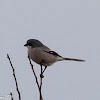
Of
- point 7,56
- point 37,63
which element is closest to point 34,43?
point 37,63

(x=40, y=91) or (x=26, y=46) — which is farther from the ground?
(x=26, y=46)

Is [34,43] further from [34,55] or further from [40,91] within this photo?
[40,91]

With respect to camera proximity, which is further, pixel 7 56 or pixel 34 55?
pixel 34 55

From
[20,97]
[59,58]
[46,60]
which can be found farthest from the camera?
[59,58]

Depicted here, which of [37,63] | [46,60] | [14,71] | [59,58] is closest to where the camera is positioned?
[14,71]

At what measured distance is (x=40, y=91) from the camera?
2998mm

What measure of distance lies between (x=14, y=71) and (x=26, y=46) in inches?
68.9

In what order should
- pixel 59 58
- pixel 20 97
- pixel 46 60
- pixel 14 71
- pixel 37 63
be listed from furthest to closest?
pixel 59 58 < pixel 46 60 < pixel 37 63 < pixel 14 71 < pixel 20 97

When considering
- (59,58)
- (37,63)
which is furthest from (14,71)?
(59,58)

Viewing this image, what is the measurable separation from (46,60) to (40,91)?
178 cm

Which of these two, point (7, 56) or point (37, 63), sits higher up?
point (7, 56)

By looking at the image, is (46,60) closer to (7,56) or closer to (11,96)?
(7,56)

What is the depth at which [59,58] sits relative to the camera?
526cm

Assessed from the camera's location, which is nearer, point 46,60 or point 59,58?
point 46,60
